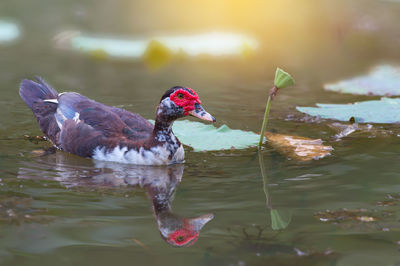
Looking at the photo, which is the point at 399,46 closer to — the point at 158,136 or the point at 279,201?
the point at 158,136

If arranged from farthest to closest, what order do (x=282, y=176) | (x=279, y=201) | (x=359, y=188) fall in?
(x=282, y=176) → (x=359, y=188) → (x=279, y=201)

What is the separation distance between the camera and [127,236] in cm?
381

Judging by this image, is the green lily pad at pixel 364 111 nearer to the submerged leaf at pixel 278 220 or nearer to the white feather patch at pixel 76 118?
the white feather patch at pixel 76 118

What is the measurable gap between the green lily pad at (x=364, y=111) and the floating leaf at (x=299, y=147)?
447 millimetres

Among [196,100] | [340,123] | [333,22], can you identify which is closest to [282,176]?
[196,100]

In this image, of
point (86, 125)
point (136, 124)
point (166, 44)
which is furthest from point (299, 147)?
point (166, 44)

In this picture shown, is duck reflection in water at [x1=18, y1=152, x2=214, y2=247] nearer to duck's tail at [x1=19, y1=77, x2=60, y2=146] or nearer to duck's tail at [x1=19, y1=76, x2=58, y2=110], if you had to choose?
duck's tail at [x1=19, y1=77, x2=60, y2=146]

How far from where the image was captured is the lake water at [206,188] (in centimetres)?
364

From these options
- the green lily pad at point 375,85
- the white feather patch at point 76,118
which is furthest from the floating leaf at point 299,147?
the green lily pad at point 375,85

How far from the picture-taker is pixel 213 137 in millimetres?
6141

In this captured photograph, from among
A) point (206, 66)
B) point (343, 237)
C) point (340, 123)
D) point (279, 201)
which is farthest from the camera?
point (206, 66)

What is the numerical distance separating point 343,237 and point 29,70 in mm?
7071

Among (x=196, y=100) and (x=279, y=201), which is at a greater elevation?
(x=196, y=100)

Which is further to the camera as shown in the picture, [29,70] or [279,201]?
[29,70]
